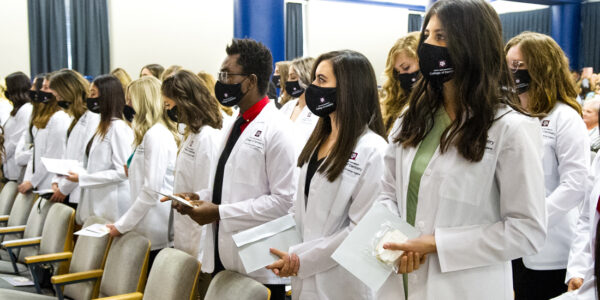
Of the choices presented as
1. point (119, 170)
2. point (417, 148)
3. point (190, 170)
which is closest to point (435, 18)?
point (417, 148)

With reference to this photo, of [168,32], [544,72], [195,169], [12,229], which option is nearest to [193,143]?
[195,169]

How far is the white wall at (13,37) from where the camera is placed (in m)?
8.39

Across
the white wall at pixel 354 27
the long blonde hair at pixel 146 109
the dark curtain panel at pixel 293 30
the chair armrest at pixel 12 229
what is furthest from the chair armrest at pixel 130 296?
the white wall at pixel 354 27

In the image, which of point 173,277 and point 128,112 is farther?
point 128,112

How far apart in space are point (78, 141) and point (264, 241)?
2789 mm

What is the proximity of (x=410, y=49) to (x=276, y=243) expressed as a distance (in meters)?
1.13

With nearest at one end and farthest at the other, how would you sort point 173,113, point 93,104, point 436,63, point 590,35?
1. point 436,63
2. point 173,113
3. point 93,104
4. point 590,35

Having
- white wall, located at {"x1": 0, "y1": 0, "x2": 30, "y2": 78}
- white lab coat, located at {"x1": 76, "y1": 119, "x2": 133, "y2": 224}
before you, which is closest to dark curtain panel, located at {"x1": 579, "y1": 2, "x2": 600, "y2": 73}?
white wall, located at {"x1": 0, "y1": 0, "x2": 30, "y2": 78}

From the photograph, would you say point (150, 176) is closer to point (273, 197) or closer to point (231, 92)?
point (231, 92)

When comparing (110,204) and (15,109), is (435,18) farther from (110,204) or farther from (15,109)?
(15,109)

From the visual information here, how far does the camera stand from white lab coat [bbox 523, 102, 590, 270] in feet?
7.47

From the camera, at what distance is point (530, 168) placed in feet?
4.73

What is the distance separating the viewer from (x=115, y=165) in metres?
3.73

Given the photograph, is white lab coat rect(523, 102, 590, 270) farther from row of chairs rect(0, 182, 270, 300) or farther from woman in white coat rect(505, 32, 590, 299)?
row of chairs rect(0, 182, 270, 300)
